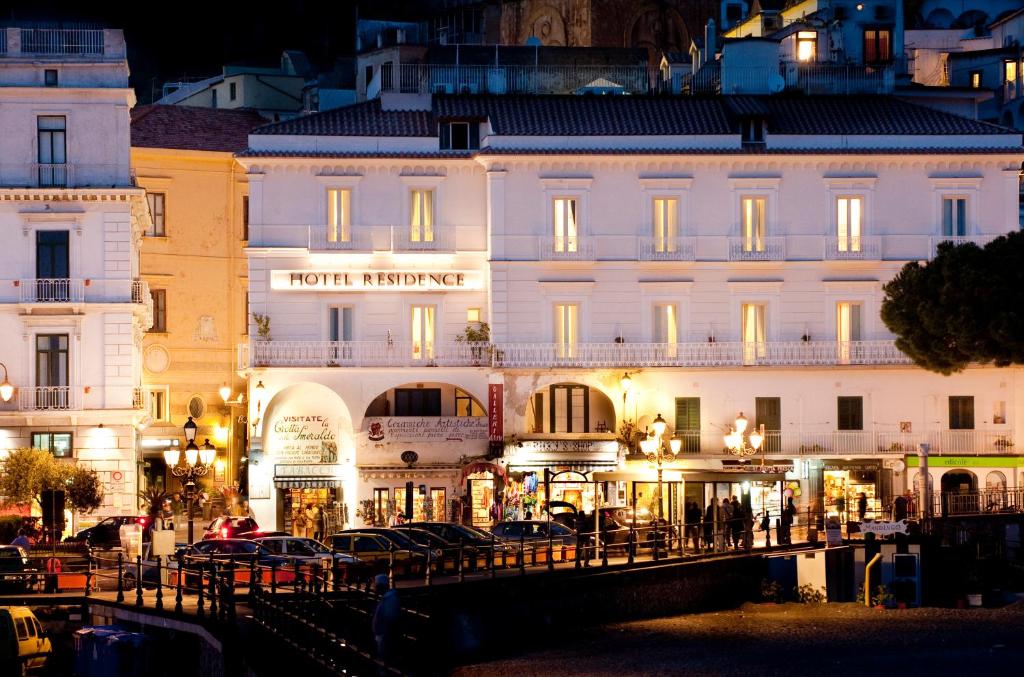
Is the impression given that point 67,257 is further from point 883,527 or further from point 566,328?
point 883,527

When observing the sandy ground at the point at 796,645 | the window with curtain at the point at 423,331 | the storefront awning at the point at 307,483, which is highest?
the window with curtain at the point at 423,331

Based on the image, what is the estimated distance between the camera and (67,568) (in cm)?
4962

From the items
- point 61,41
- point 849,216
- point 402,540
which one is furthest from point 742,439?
point 61,41

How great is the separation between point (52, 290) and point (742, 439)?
2088 centimetres

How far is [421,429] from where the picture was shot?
64250 mm

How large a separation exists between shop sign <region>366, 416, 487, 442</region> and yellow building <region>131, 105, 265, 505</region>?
42.4 feet

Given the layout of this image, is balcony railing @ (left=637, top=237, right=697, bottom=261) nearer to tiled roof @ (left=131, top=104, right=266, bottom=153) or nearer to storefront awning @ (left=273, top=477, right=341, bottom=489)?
storefront awning @ (left=273, top=477, right=341, bottom=489)

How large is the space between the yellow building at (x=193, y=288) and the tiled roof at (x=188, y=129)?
0.09 m

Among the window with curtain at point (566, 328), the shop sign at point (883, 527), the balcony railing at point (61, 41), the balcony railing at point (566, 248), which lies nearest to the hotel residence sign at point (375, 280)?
the balcony railing at point (566, 248)

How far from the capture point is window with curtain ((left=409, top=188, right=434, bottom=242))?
66250 millimetres

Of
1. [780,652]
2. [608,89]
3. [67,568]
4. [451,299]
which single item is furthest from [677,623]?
[608,89]

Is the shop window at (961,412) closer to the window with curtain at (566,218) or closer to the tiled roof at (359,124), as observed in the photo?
the window with curtain at (566,218)

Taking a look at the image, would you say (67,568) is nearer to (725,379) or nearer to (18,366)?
(18,366)

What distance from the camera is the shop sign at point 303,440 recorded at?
63.9 meters
